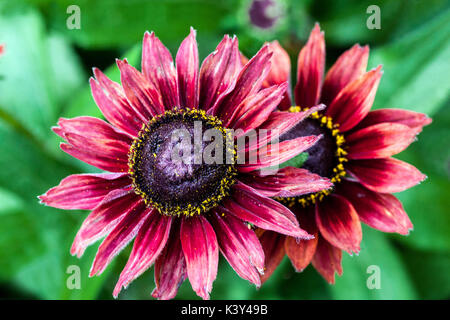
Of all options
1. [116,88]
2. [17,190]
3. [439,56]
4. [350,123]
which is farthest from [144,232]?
[439,56]

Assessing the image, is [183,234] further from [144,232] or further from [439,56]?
[439,56]

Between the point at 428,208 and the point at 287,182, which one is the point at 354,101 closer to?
the point at 287,182

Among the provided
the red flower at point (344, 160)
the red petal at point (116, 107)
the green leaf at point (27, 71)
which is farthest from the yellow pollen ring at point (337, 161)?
the green leaf at point (27, 71)

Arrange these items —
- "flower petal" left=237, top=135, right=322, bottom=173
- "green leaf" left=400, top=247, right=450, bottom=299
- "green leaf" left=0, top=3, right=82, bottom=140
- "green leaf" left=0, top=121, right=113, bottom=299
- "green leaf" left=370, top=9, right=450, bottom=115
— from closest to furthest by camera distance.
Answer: "flower petal" left=237, top=135, right=322, bottom=173 < "green leaf" left=370, top=9, right=450, bottom=115 < "green leaf" left=0, top=121, right=113, bottom=299 < "green leaf" left=400, top=247, right=450, bottom=299 < "green leaf" left=0, top=3, right=82, bottom=140

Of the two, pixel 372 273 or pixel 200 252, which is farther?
pixel 372 273

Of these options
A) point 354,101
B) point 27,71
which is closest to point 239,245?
point 354,101

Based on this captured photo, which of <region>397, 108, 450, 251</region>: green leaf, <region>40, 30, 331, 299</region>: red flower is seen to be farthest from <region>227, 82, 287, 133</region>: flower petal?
<region>397, 108, 450, 251</region>: green leaf

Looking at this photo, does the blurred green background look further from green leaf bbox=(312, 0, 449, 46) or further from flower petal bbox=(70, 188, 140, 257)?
flower petal bbox=(70, 188, 140, 257)

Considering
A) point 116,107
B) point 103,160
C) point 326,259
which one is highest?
point 116,107
